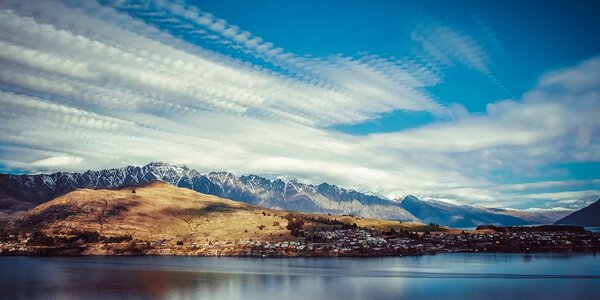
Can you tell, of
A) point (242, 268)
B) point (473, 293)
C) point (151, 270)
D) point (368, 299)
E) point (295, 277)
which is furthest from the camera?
point (242, 268)

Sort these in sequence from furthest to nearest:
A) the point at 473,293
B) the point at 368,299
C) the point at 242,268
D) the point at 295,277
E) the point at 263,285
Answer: the point at 242,268 → the point at 295,277 → the point at 263,285 → the point at 473,293 → the point at 368,299

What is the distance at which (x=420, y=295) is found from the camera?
314 feet

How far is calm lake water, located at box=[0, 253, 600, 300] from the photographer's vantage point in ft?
318

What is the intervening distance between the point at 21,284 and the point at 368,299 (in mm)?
85137

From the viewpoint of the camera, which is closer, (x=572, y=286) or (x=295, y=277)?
(x=572, y=286)

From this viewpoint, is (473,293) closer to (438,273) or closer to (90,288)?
(438,273)

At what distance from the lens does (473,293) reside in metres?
97.2

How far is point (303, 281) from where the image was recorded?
119875mm

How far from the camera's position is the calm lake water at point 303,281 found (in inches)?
3816

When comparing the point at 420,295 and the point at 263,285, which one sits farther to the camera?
the point at 263,285

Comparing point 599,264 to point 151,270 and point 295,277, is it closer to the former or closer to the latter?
point 295,277

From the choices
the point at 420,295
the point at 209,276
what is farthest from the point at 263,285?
the point at 420,295

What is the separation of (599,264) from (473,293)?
9031 cm

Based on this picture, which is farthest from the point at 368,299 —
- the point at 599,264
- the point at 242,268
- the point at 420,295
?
the point at 599,264
